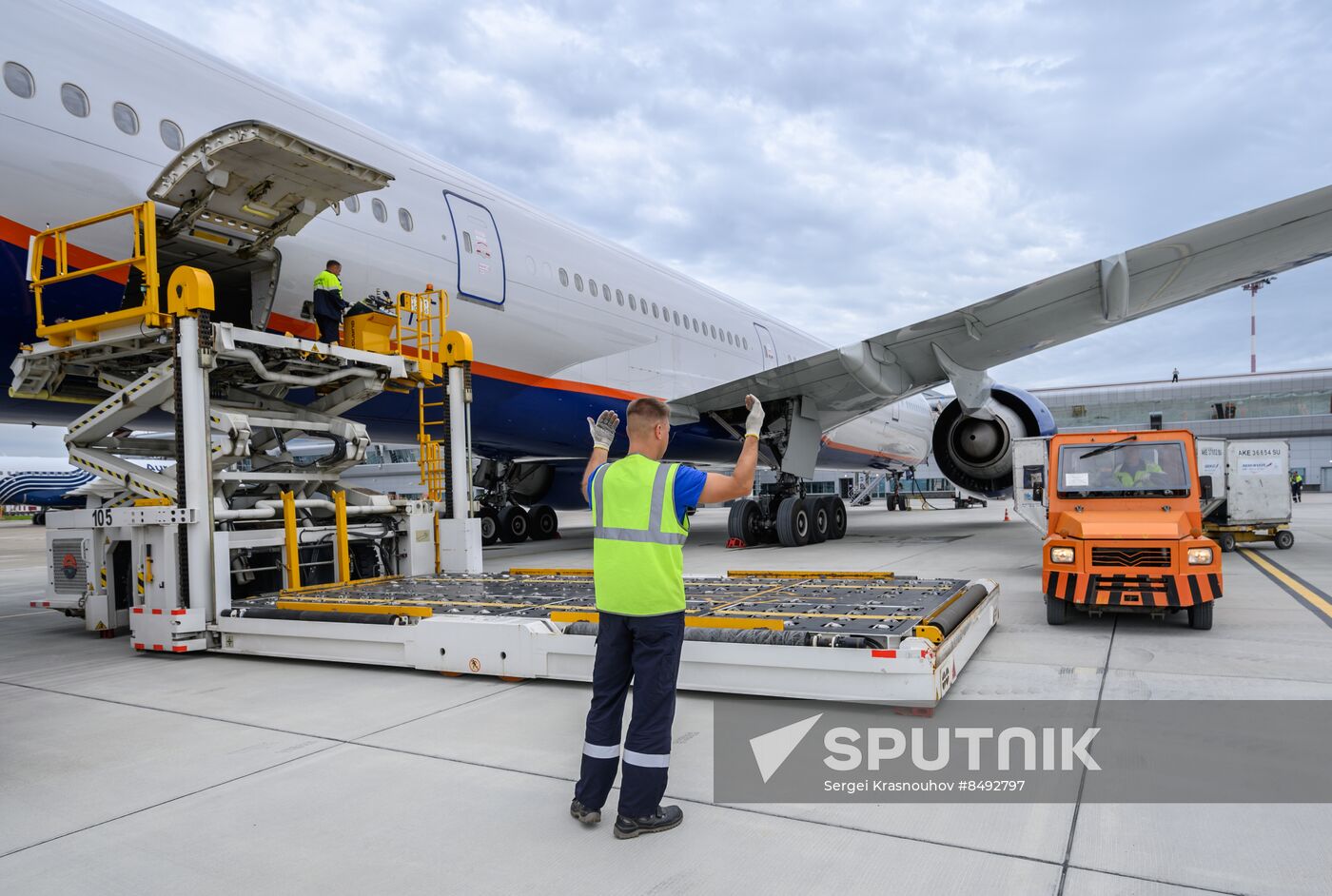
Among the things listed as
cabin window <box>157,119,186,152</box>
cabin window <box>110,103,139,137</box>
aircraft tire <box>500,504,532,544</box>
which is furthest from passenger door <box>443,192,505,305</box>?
aircraft tire <box>500,504,532,544</box>

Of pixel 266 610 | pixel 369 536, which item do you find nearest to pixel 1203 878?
Result: pixel 266 610

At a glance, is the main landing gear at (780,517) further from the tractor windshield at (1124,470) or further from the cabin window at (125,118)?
the cabin window at (125,118)

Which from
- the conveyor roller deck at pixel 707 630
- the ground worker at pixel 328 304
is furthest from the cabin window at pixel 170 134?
the conveyor roller deck at pixel 707 630

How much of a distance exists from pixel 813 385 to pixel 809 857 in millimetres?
10232

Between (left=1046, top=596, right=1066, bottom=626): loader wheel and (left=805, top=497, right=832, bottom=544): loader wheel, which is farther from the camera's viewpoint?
(left=805, top=497, right=832, bottom=544): loader wheel

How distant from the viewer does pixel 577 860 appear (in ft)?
8.85

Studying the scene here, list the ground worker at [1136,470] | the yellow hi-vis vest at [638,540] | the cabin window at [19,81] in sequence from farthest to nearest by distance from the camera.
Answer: the ground worker at [1136,470] → the cabin window at [19,81] → the yellow hi-vis vest at [638,540]

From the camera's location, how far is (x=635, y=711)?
304 centimetres

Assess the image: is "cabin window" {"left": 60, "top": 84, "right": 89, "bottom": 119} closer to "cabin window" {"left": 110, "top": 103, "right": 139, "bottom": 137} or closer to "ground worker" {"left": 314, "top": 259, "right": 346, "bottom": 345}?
"cabin window" {"left": 110, "top": 103, "right": 139, "bottom": 137}

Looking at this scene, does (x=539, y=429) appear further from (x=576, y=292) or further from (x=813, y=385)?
(x=813, y=385)

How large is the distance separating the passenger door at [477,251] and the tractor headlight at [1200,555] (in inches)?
278

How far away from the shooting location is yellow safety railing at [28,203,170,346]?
5836 millimetres

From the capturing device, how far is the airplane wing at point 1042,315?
9.02 m

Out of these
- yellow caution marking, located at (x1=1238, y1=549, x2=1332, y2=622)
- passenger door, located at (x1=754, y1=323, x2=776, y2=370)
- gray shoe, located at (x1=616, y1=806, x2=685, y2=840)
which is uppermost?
passenger door, located at (x1=754, y1=323, x2=776, y2=370)
